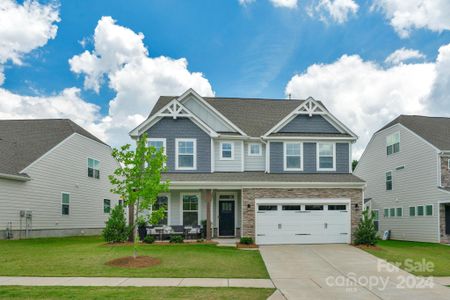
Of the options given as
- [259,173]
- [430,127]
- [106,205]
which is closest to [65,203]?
[106,205]

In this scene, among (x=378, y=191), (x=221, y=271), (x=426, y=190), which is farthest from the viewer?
(x=378, y=191)

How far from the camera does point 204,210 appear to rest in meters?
22.5

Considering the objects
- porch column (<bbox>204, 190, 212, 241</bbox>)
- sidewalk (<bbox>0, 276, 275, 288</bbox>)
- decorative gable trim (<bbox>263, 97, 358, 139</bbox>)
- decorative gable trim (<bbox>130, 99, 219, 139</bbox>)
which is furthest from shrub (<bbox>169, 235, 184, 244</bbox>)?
sidewalk (<bbox>0, 276, 275, 288</bbox>)

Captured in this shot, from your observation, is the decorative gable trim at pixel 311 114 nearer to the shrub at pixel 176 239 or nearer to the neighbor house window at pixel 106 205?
the shrub at pixel 176 239

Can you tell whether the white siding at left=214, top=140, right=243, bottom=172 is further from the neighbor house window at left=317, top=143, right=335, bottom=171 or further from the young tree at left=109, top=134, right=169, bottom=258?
the young tree at left=109, top=134, right=169, bottom=258

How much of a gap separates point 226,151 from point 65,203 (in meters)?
11.3

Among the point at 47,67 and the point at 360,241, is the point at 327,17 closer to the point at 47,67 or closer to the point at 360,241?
the point at 360,241

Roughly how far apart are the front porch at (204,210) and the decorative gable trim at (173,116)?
331cm

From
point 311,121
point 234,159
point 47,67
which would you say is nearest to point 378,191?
point 311,121

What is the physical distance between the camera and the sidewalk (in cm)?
1157

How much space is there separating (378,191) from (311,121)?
37.3 feet

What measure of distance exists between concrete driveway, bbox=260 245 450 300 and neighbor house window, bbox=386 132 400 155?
12921 millimetres

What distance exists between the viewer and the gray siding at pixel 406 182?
25605 millimetres

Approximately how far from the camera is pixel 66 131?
91.8 feet
